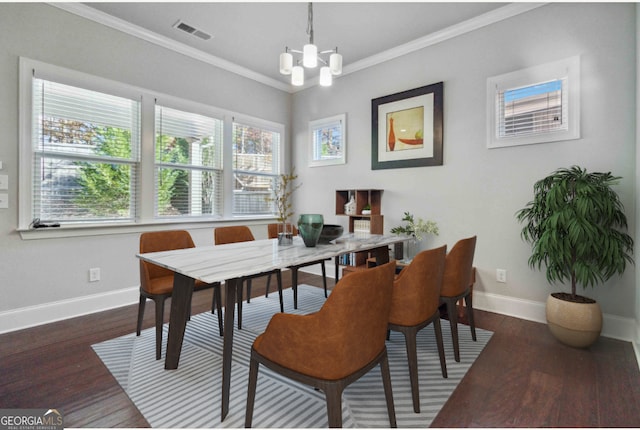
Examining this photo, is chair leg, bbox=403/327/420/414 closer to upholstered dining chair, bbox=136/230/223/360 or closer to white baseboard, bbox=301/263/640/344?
upholstered dining chair, bbox=136/230/223/360

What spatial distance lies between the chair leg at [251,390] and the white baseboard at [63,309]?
98.1 inches

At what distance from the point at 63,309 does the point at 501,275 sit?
4.23 metres

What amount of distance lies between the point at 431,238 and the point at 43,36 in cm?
429

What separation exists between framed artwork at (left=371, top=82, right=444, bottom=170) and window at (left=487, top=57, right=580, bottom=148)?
0.55m

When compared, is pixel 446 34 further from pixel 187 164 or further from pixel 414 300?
pixel 187 164

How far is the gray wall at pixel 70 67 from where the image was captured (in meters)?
2.68

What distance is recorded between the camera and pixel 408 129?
3.75 meters

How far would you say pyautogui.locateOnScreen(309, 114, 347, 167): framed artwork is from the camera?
14.5ft

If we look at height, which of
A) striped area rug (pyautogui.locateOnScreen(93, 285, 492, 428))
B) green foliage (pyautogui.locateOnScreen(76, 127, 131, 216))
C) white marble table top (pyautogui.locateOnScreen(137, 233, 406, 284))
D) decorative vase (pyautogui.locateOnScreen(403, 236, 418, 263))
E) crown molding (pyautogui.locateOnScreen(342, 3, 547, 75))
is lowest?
striped area rug (pyautogui.locateOnScreen(93, 285, 492, 428))

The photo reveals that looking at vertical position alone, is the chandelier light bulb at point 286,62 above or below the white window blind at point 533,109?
above

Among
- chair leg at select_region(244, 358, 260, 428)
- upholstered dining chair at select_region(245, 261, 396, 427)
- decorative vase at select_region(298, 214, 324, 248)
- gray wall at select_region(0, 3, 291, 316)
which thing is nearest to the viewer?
upholstered dining chair at select_region(245, 261, 396, 427)

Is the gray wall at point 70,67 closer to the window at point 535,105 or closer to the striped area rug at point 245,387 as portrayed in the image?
the striped area rug at point 245,387

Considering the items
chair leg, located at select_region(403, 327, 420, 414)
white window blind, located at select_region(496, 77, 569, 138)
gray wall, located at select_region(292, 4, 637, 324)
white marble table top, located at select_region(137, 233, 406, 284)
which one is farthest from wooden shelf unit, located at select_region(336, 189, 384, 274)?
chair leg, located at select_region(403, 327, 420, 414)

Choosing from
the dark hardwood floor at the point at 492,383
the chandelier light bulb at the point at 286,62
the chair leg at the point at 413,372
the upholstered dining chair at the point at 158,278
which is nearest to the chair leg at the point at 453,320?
the dark hardwood floor at the point at 492,383
